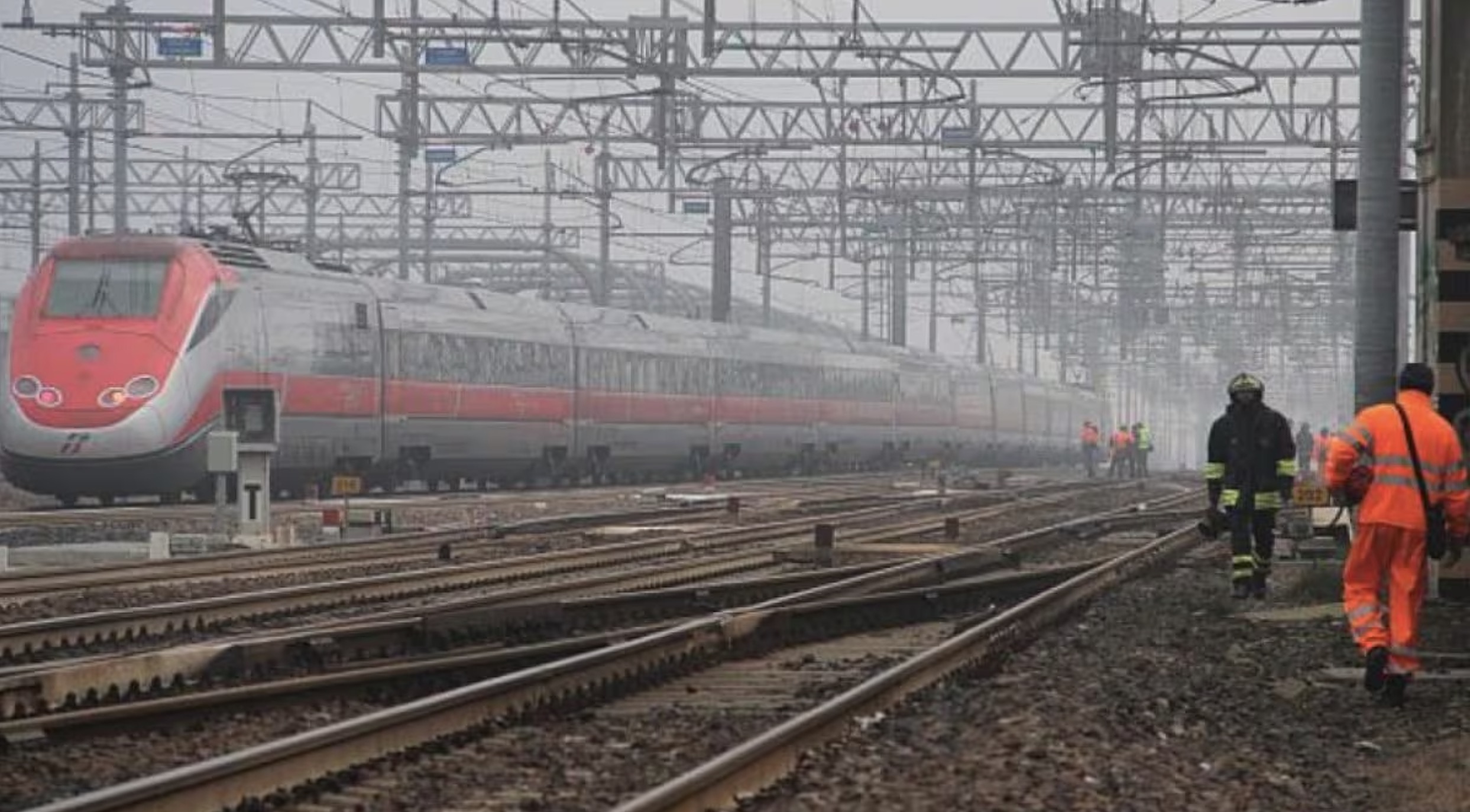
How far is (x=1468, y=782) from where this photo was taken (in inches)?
309

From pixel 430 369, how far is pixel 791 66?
7705mm

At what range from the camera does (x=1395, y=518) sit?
972cm

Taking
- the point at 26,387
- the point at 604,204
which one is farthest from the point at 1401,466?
the point at 604,204

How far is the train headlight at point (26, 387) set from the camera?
2588 cm

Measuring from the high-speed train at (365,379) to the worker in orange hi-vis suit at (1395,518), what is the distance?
18.3m

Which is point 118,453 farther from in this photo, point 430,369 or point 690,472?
point 690,472

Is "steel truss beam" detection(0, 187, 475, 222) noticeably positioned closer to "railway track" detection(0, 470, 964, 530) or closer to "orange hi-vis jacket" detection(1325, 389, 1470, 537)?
"railway track" detection(0, 470, 964, 530)

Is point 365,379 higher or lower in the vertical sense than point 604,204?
lower

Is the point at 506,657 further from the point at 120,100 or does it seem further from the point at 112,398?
the point at 120,100

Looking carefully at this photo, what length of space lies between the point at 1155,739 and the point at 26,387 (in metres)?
19.7

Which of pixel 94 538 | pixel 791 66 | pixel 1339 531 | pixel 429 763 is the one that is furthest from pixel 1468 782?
pixel 791 66

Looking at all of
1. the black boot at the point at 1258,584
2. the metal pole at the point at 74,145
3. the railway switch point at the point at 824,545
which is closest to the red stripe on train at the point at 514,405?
the metal pole at the point at 74,145

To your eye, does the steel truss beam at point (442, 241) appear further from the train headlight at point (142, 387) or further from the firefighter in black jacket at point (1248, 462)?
the firefighter in black jacket at point (1248, 462)

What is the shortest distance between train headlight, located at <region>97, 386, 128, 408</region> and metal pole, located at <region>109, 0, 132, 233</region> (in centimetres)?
342
